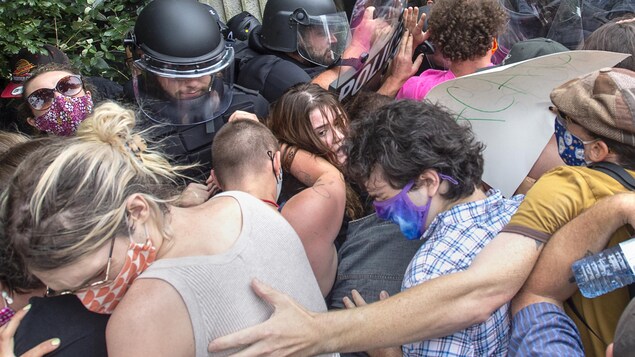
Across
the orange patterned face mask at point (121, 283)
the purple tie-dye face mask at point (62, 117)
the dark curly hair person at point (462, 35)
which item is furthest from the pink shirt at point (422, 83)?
the orange patterned face mask at point (121, 283)

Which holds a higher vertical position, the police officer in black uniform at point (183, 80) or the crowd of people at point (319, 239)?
the crowd of people at point (319, 239)

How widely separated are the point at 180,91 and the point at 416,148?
1607mm

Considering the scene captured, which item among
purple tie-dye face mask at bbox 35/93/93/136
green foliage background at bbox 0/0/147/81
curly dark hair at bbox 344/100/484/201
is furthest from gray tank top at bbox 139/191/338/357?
green foliage background at bbox 0/0/147/81

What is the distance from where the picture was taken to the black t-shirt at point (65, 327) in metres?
1.49

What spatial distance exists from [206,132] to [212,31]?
1.78ft

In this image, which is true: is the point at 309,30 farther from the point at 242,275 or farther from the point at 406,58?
the point at 242,275

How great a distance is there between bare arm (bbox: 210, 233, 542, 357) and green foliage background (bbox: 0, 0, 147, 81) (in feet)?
9.90

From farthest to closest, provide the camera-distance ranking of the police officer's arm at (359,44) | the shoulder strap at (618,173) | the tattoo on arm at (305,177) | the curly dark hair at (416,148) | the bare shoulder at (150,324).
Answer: the police officer's arm at (359,44), the tattoo on arm at (305,177), the curly dark hair at (416,148), the shoulder strap at (618,173), the bare shoulder at (150,324)

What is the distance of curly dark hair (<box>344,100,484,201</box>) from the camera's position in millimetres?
2041

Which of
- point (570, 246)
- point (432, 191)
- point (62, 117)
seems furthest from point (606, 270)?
point (62, 117)

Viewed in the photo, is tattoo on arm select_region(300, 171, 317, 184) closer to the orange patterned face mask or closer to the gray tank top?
the gray tank top

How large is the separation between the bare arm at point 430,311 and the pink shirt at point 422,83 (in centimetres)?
150

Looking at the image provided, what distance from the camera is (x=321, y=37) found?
11.9 ft

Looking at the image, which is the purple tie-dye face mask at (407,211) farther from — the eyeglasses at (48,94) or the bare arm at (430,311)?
the eyeglasses at (48,94)
